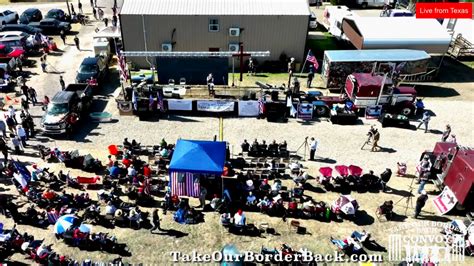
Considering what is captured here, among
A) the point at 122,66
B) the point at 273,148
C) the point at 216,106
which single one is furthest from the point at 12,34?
the point at 273,148

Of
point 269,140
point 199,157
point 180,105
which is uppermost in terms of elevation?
point 199,157

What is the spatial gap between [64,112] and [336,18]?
28.1 m

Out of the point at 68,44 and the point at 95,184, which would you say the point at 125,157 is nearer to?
the point at 95,184

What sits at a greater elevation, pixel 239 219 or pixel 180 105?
pixel 180 105

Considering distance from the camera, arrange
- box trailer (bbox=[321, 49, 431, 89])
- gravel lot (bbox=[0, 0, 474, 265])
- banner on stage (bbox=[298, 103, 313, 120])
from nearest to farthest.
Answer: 1. gravel lot (bbox=[0, 0, 474, 265])
2. banner on stage (bbox=[298, 103, 313, 120])
3. box trailer (bbox=[321, 49, 431, 89])

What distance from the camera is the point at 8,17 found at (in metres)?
41.2

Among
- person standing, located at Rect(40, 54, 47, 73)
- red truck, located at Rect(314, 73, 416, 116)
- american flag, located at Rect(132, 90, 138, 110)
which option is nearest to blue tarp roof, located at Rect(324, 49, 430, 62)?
red truck, located at Rect(314, 73, 416, 116)

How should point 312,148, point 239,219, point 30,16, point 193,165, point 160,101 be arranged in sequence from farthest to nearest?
point 30,16 < point 160,101 < point 312,148 < point 193,165 < point 239,219

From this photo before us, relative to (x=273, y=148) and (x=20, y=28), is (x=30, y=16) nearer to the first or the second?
(x=20, y=28)

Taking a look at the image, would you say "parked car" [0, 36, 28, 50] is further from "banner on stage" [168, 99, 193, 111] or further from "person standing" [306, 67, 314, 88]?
"person standing" [306, 67, 314, 88]

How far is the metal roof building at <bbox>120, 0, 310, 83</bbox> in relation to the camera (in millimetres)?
31438

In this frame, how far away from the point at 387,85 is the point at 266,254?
16298 mm

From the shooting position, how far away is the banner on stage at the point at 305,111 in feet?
87.4

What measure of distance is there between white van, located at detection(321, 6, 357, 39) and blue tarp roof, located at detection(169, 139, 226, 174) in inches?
939
